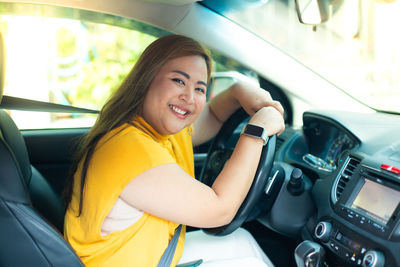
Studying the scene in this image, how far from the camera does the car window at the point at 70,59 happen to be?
166 cm

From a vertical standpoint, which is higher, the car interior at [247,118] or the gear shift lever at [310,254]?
the car interior at [247,118]

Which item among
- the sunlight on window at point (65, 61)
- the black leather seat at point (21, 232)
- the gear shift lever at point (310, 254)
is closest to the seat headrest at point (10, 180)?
the black leather seat at point (21, 232)

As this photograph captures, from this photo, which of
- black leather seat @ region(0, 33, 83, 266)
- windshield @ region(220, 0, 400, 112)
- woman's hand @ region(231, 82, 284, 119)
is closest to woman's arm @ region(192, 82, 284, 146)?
woman's hand @ region(231, 82, 284, 119)

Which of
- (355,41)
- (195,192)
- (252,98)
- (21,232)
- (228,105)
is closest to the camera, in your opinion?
(21,232)

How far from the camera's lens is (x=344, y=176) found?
137cm

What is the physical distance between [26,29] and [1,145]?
0.92 m

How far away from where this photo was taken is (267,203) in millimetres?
1509

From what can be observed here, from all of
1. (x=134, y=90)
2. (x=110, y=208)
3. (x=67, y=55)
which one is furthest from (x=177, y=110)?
(x=67, y=55)

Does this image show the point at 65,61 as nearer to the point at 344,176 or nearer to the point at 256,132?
the point at 256,132

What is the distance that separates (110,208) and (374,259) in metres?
0.74

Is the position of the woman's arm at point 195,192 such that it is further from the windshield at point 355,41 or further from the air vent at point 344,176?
the windshield at point 355,41

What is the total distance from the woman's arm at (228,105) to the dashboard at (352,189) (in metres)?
0.30

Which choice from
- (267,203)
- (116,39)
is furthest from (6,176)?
(116,39)

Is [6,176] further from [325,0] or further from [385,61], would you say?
[385,61]
